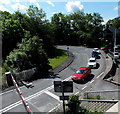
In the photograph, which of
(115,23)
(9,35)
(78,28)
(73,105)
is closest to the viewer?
(73,105)

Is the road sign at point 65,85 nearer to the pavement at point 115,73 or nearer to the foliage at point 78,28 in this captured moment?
the pavement at point 115,73

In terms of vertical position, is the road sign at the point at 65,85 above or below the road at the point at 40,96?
above

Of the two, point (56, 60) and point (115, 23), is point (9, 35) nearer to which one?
point (56, 60)

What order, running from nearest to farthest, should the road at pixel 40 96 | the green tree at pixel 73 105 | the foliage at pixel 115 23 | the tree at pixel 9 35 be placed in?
the green tree at pixel 73 105, the road at pixel 40 96, the tree at pixel 9 35, the foliage at pixel 115 23

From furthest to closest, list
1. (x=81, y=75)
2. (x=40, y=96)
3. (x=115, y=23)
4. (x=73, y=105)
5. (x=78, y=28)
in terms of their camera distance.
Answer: (x=115, y=23) → (x=78, y=28) → (x=81, y=75) → (x=40, y=96) → (x=73, y=105)

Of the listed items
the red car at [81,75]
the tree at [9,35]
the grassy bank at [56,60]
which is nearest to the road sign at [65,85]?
the red car at [81,75]

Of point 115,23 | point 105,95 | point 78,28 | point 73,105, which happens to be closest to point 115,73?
point 105,95

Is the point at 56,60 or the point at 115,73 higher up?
the point at 56,60

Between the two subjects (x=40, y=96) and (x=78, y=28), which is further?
(x=78, y=28)

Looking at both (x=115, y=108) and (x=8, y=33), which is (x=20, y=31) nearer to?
(x=8, y=33)

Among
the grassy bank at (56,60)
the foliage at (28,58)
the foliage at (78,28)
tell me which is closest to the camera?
the foliage at (28,58)

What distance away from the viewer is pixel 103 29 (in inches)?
2109

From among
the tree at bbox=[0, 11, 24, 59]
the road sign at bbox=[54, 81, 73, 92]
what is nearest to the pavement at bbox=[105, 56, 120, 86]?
the road sign at bbox=[54, 81, 73, 92]

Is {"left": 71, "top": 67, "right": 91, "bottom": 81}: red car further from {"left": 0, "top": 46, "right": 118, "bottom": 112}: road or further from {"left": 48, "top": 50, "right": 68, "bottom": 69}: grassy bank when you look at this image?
{"left": 48, "top": 50, "right": 68, "bottom": 69}: grassy bank
